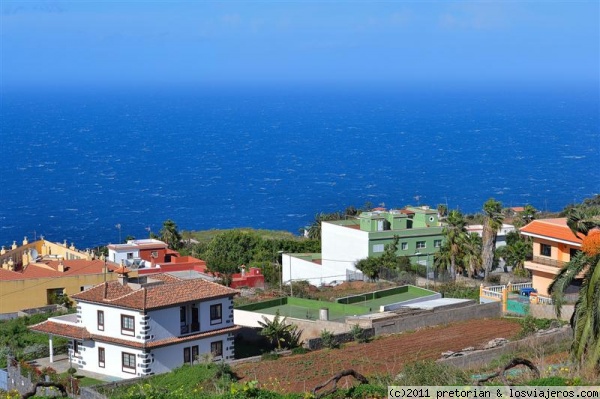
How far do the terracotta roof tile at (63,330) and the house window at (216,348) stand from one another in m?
4.02

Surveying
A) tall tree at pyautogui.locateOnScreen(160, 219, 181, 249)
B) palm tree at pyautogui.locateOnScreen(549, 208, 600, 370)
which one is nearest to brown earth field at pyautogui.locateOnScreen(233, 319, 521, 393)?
palm tree at pyautogui.locateOnScreen(549, 208, 600, 370)

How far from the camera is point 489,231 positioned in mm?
52281

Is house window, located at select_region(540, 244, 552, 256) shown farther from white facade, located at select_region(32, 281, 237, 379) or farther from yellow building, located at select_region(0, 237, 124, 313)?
yellow building, located at select_region(0, 237, 124, 313)

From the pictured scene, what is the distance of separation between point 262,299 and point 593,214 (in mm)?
24272

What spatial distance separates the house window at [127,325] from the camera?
33.8 metres

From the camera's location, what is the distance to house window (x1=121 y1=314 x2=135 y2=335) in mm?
33812

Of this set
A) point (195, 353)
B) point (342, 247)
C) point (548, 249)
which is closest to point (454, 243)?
point (548, 249)

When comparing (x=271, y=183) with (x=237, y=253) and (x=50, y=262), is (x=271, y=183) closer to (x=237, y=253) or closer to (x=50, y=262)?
(x=237, y=253)

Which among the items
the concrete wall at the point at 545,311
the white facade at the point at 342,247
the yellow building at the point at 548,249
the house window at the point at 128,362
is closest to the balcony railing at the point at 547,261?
the yellow building at the point at 548,249

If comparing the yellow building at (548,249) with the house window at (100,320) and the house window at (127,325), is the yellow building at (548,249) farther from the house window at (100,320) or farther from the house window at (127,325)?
the house window at (100,320)

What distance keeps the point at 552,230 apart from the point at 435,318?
20.8 ft

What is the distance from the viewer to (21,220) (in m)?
103

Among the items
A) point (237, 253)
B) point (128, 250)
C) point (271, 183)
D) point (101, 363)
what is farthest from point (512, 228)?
point (271, 183)

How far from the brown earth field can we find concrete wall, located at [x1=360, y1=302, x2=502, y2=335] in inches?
15.5
